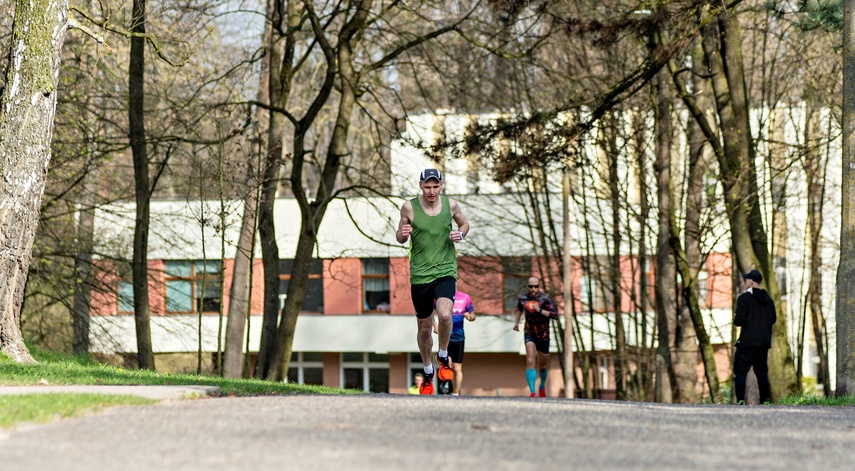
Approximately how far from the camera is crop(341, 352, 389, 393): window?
49344 mm

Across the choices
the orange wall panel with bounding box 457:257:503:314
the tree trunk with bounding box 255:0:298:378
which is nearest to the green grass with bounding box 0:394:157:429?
the tree trunk with bounding box 255:0:298:378

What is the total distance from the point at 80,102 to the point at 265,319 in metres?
5.22

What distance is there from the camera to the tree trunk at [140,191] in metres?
23.1

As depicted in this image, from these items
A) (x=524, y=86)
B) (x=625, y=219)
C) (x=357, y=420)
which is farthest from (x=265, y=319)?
(x=357, y=420)

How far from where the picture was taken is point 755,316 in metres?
16.0

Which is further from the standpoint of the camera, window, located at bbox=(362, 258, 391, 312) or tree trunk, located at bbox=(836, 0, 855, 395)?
window, located at bbox=(362, 258, 391, 312)

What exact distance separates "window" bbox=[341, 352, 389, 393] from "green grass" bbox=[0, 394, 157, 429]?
39.8 m

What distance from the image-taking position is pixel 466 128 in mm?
20703

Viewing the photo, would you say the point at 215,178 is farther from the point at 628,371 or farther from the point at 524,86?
the point at 628,371

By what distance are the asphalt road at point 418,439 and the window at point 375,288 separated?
3831 cm

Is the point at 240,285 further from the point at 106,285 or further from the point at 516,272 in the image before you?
the point at 516,272

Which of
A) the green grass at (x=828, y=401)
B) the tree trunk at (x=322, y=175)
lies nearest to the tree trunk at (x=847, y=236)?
the green grass at (x=828, y=401)

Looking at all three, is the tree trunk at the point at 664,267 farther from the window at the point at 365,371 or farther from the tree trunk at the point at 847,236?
the window at the point at 365,371

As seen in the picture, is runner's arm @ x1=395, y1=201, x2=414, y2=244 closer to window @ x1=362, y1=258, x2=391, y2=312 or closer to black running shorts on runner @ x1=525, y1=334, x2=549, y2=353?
black running shorts on runner @ x1=525, y1=334, x2=549, y2=353
